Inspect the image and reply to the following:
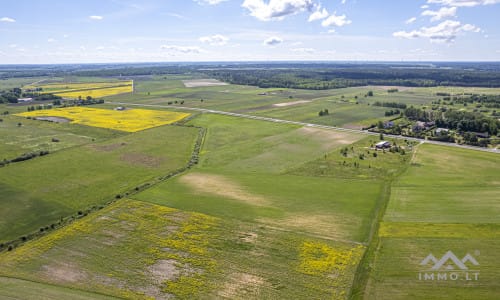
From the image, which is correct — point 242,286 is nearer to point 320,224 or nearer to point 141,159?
point 320,224

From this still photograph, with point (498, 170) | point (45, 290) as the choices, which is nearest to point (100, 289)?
point (45, 290)

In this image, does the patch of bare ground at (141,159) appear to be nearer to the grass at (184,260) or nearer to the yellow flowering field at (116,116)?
the grass at (184,260)

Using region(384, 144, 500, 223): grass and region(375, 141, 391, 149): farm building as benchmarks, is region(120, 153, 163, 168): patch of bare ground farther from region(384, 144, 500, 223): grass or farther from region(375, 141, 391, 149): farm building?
region(375, 141, 391, 149): farm building

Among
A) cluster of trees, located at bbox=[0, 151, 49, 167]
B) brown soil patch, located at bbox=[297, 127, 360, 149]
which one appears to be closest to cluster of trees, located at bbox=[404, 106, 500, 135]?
brown soil patch, located at bbox=[297, 127, 360, 149]

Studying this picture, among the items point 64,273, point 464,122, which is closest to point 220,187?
point 64,273

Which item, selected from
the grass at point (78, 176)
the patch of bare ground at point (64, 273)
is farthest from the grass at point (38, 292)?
the grass at point (78, 176)
